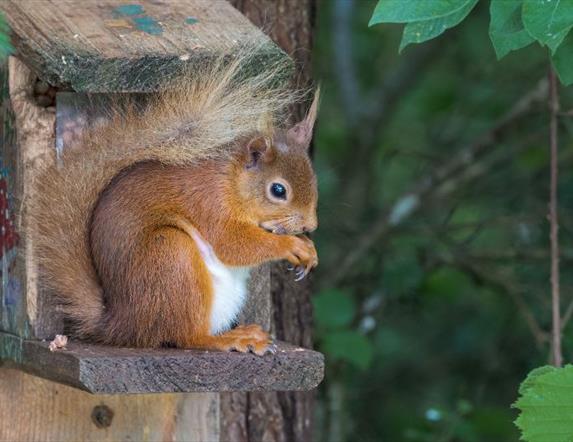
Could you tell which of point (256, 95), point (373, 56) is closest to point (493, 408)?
point (373, 56)

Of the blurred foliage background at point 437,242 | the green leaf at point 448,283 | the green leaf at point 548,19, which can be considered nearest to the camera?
the green leaf at point 548,19

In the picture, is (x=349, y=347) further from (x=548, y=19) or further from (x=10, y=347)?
(x=548, y=19)

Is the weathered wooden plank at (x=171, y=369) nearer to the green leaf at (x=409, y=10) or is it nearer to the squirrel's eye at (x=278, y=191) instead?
the squirrel's eye at (x=278, y=191)

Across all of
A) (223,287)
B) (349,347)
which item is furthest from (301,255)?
(349,347)

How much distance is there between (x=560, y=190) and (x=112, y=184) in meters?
2.09

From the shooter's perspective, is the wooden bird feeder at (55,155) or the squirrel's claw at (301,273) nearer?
the wooden bird feeder at (55,155)

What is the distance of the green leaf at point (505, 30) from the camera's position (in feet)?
7.16

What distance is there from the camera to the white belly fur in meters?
2.32

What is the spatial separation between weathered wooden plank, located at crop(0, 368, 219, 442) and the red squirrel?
0.22m

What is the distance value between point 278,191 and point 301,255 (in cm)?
15

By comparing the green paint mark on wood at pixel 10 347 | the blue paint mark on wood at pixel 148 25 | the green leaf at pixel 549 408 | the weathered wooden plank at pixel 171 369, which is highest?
the blue paint mark on wood at pixel 148 25

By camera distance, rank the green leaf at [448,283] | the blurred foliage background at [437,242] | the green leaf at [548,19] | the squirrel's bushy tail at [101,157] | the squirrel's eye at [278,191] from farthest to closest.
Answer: the green leaf at [448,283] → the blurred foliage background at [437,242] → the squirrel's eye at [278,191] → the squirrel's bushy tail at [101,157] → the green leaf at [548,19]

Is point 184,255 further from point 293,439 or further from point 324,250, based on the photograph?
point 324,250

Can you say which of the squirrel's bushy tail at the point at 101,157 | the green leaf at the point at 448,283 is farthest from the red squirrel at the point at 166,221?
the green leaf at the point at 448,283
